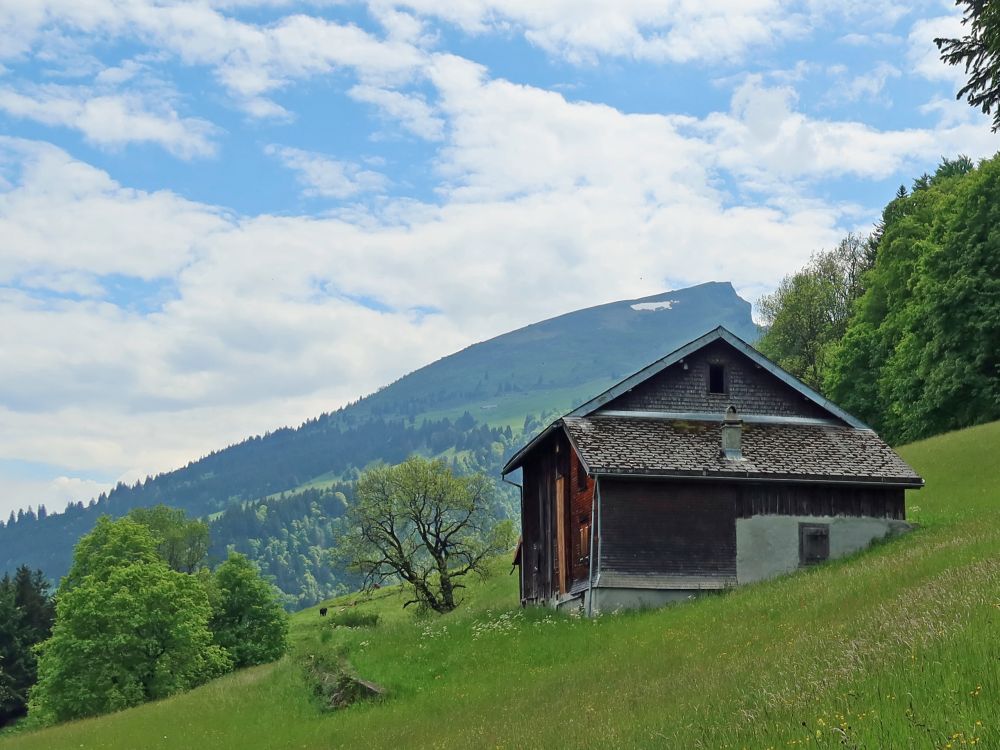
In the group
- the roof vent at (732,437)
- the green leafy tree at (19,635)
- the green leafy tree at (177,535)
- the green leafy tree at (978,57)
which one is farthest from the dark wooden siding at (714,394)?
the green leafy tree at (177,535)

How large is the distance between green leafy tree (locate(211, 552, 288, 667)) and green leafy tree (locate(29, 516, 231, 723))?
11320mm

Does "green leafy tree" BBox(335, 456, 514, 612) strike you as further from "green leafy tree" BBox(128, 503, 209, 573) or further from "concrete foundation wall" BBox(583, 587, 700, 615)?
"green leafy tree" BBox(128, 503, 209, 573)

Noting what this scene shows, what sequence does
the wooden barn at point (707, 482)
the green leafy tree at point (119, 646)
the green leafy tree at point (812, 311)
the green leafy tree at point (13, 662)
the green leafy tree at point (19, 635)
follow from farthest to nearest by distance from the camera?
the green leafy tree at point (812, 311) < the green leafy tree at point (19, 635) < the green leafy tree at point (13, 662) < the green leafy tree at point (119, 646) < the wooden barn at point (707, 482)

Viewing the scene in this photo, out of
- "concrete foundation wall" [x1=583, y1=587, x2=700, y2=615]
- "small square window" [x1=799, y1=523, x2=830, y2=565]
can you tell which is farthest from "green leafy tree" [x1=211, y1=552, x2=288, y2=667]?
"small square window" [x1=799, y1=523, x2=830, y2=565]

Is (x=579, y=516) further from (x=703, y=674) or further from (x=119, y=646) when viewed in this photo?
(x=119, y=646)

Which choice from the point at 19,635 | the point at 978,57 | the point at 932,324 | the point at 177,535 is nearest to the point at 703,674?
the point at 978,57

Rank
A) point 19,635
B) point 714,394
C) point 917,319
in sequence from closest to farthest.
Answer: point 714,394 → point 917,319 → point 19,635

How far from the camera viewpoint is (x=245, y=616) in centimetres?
7281

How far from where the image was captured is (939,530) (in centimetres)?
3453

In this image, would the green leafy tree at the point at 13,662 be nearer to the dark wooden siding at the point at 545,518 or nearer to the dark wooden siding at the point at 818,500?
the dark wooden siding at the point at 545,518

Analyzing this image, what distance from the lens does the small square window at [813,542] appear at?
119ft

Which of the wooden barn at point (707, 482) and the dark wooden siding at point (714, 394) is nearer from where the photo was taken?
the wooden barn at point (707, 482)

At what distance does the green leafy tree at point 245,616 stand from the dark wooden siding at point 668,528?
4193 centimetres

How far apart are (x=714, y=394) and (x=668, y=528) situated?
5760 mm
